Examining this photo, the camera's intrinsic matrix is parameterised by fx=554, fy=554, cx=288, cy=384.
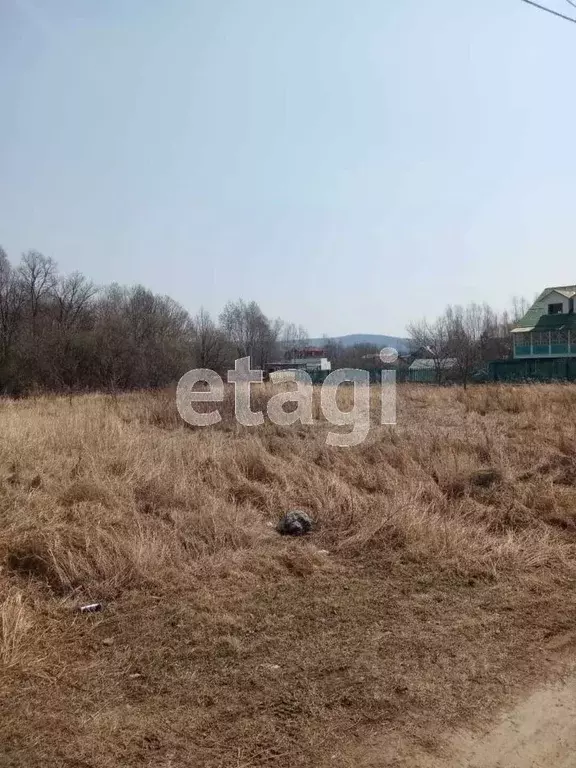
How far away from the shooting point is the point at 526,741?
2273mm

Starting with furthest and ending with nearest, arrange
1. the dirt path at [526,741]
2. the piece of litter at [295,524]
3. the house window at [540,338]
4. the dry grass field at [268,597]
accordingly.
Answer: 1. the house window at [540,338]
2. the piece of litter at [295,524]
3. the dry grass field at [268,597]
4. the dirt path at [526,741]

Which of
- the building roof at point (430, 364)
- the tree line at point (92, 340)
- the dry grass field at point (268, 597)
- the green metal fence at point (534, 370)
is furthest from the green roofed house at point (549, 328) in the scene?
the dry grass field at point (268, 597)

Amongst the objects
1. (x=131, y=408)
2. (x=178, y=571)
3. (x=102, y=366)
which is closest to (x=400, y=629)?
(x=178, y=571)

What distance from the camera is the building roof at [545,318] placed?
3781 cm

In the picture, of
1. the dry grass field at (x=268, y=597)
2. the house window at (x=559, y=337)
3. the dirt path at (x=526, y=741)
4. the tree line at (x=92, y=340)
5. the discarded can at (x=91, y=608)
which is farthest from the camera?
the house window at (x=559, y=337)

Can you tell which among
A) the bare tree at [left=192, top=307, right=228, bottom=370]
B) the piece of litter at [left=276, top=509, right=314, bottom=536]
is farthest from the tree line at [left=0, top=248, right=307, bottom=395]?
the piece of litter at [left=276, top=509, right=314, bottom=536]

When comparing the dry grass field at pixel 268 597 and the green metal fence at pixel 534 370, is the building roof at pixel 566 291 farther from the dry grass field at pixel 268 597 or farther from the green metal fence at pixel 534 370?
the dry grass field at pixel 268 597

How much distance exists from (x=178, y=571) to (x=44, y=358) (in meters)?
25.1

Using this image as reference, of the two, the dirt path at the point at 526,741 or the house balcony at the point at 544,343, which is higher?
the house balcony at the point at 544,343

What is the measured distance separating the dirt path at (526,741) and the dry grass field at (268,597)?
0.37 ft

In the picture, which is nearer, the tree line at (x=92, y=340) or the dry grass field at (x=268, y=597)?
the dry grass field at (x=268, y=597)

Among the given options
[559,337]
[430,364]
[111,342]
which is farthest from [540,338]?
[111,342]

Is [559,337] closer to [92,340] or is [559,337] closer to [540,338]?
[540,338]

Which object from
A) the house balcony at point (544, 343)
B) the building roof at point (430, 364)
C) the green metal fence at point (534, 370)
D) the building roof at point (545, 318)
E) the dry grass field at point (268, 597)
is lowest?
the dry grass field at point (268, 597)
